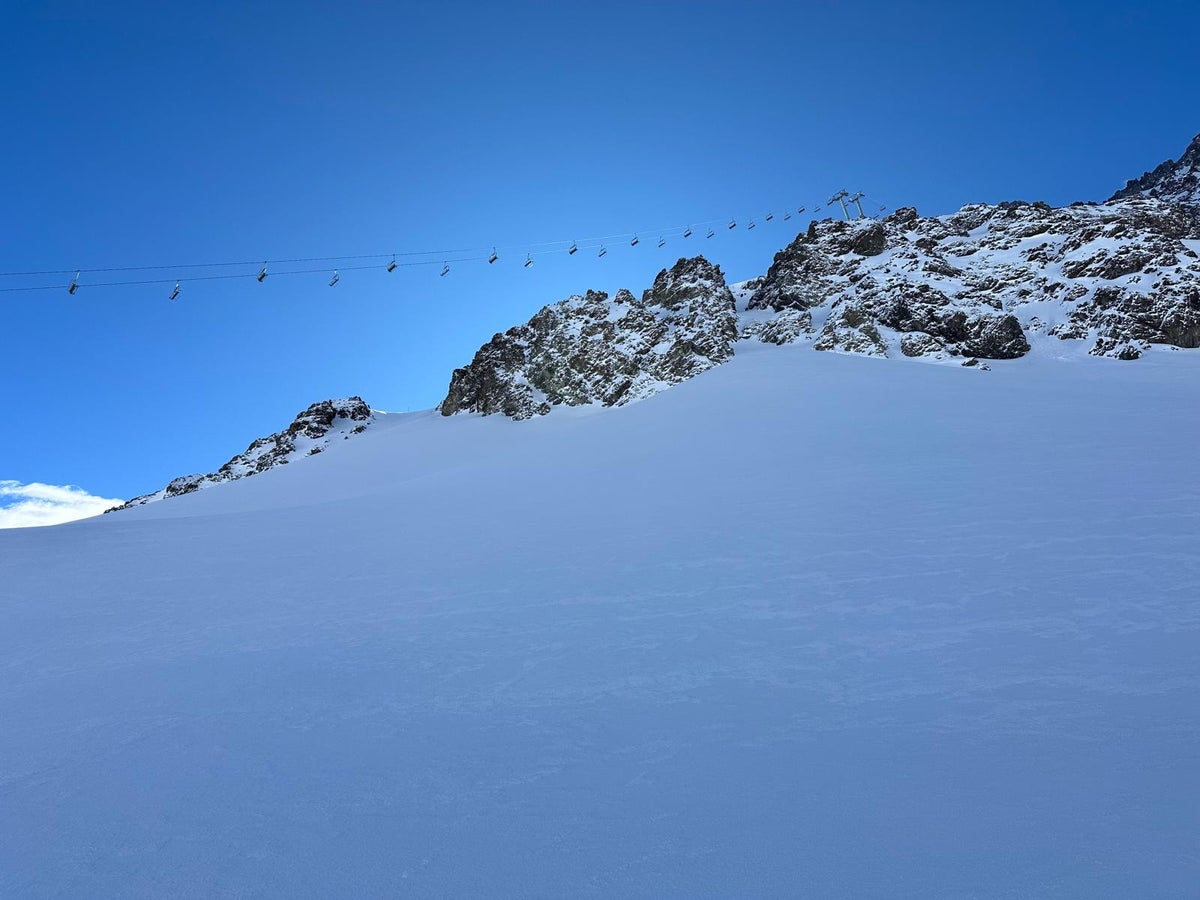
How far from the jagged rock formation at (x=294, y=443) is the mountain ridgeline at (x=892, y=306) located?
67 centimetres

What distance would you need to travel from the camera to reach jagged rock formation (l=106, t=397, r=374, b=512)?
182 feet

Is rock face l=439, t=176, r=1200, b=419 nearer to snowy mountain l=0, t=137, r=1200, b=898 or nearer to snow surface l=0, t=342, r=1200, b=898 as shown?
snowy mountain l=0, t=137, r=1200, b=898

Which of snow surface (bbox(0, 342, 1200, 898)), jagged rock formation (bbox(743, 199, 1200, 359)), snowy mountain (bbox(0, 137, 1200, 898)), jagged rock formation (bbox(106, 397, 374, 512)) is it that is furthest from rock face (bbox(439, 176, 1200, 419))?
snow surface (bbox(0, 342, 1200, 898))

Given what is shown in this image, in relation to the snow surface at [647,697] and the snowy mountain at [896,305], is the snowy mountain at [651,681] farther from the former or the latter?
the snowy mountain at [896,305]

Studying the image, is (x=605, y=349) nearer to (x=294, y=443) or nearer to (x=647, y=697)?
(x=294, y=443)

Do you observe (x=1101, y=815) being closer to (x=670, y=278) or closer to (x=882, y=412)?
(x=882, y=412)

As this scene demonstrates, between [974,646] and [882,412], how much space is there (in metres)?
15.5

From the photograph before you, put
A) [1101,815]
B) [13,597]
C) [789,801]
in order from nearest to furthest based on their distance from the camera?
[1101,815] < [789,801] < [13,597]

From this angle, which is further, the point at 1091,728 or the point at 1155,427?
the point at 1155,427

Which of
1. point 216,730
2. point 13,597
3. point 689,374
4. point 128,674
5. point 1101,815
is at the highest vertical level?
point 689,374

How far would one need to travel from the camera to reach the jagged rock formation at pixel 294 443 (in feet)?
182

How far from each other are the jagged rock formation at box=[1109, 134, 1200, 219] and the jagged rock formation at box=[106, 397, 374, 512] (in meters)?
102

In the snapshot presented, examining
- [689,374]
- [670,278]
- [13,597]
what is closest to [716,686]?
[13,597]

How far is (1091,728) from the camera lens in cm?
454
